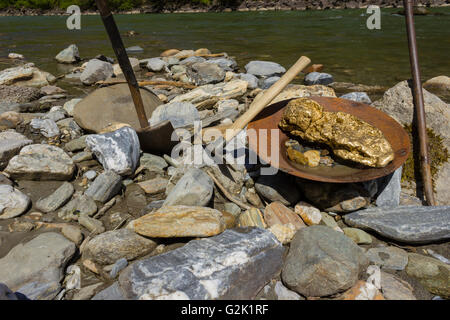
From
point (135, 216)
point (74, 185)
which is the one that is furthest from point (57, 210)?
point (135, 216)

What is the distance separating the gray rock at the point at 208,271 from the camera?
1.52 m

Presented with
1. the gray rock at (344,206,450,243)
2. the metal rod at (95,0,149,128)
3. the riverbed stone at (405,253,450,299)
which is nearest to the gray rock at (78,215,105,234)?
the metal rod at (95,0,149,128)

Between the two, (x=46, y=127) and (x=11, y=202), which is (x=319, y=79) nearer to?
(x=46, y=127)

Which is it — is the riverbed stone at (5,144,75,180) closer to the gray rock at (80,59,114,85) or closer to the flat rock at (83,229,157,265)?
the flat rock at (83,229,157,265)

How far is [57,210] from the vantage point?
2252 millimetres

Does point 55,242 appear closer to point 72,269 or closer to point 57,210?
point 72,269

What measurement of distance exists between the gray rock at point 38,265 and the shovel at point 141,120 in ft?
4.15

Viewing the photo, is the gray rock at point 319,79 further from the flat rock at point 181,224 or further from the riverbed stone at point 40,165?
the riverbed stone at point 40,165

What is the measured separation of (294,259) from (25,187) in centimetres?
229

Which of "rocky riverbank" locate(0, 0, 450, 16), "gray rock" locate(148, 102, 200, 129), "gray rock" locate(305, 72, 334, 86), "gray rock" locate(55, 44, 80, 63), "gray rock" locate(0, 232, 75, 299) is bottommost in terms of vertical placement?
"gray rock" locate(0, 232, 75, 299)

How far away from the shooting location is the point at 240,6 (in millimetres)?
37031

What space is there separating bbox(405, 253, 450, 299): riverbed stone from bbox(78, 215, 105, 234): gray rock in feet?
7.03

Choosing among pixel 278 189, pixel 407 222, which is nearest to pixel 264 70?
pixel 278 189

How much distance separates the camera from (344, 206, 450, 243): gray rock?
6.45 feet
